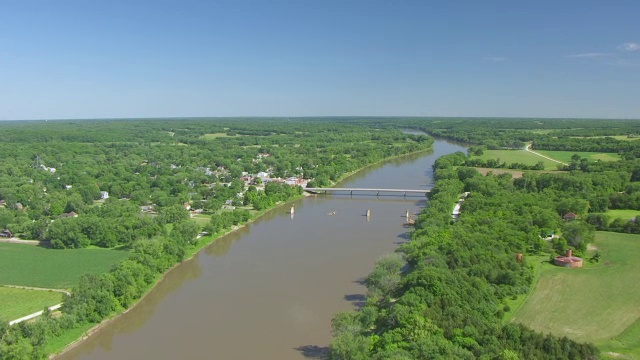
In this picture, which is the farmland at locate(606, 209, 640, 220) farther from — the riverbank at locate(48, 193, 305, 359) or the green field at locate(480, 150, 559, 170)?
the riverbank at locate(48, 193, 305, 359)

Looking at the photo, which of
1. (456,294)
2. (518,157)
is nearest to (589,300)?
(456,294)

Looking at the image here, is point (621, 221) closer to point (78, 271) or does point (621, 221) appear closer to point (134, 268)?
point (134, 268)

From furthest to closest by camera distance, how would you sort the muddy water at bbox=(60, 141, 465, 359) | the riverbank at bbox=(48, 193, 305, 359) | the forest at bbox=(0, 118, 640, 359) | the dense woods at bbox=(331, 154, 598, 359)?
the muddy water at bbox=(60, 141, 465, 359), the riverbank at bbox=(48, 193, 305, 359), the forest at bbox=(0, 118, 640, 359), the dense woods at bbox=(331, 154, 598, 359)

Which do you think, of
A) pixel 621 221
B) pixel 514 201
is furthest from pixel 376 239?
pixel 621 221

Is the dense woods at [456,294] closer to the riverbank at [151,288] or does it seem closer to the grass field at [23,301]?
the riverbank at [151,288]

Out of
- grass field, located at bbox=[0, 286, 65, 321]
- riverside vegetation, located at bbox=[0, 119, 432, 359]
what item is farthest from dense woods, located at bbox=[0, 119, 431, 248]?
grass field, located at bbox=[0, 286, 65, 321]

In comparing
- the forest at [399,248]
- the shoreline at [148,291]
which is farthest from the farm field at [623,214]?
the shoreline at [148,291]
